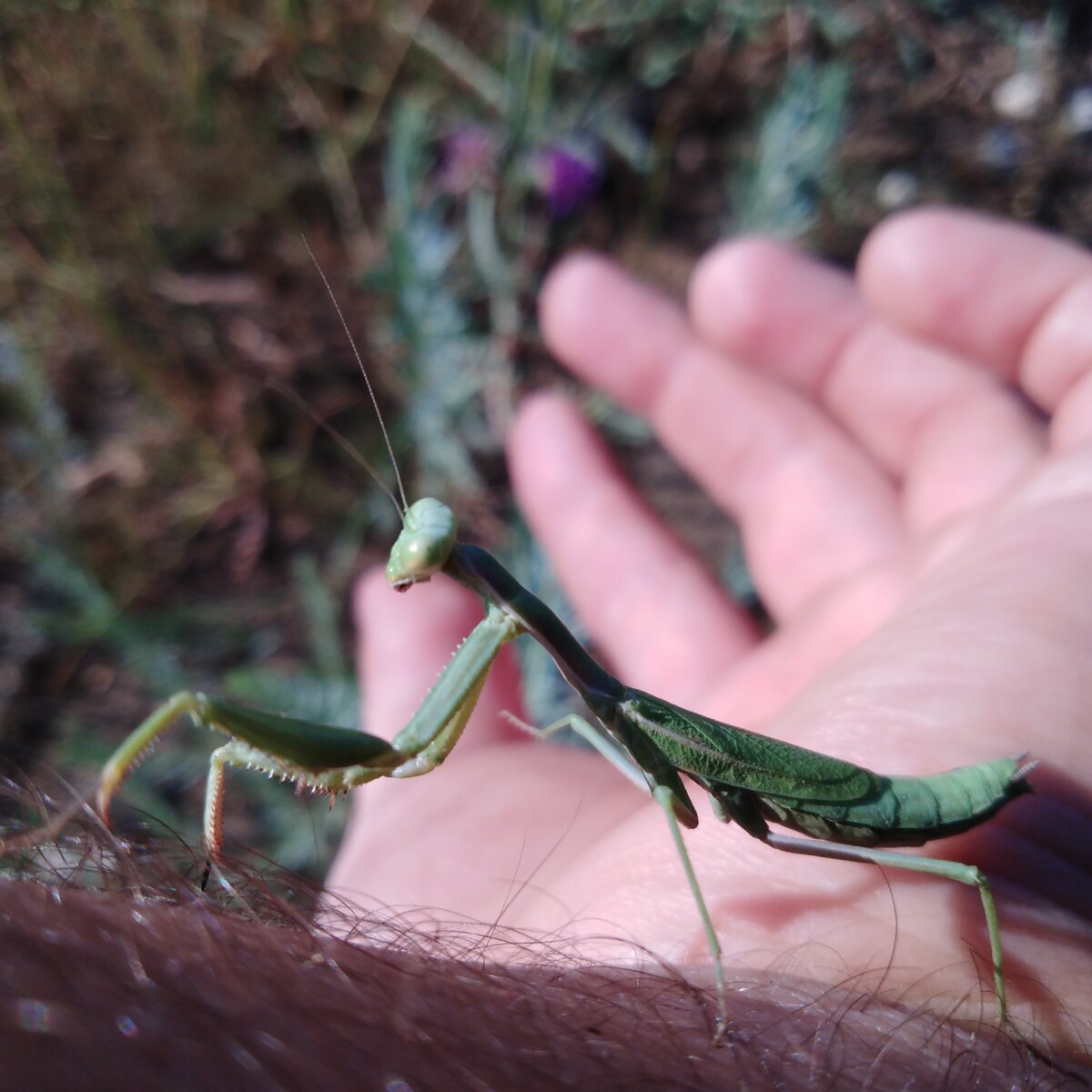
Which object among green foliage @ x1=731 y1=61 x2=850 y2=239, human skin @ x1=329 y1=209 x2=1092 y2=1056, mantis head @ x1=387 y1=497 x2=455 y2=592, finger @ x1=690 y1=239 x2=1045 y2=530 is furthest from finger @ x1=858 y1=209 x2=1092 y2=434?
mantis head @ x1=387 y1=497 x2=455 y2=592

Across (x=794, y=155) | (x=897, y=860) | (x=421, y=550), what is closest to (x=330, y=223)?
(x=794, y=155)

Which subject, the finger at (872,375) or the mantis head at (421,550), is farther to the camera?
the finger at (872,375)

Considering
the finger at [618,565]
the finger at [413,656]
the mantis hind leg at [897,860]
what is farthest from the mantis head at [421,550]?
the finger at [618,565]

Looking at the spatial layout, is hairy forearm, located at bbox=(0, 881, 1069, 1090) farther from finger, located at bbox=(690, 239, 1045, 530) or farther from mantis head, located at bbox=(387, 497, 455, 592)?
finger, located at bbox=(690, 239, 1045, 530)

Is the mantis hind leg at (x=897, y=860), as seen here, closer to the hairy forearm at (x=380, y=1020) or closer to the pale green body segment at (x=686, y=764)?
the pale green body segment at (x=686, y=764)

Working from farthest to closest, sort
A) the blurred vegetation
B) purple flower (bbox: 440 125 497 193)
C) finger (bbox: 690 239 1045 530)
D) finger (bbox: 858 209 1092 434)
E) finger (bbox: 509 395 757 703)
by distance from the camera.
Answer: purple flower (bbox: 440 125 497 193)
the blurred vegetation
finger (bbox: 509 395 757 703)
finger (bbox: 690 239 1045 530)
finger (bbox: 858 209 1092 434)

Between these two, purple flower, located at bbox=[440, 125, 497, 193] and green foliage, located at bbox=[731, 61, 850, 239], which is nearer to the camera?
green foliage, located at bbox=[731, 61, 850, 239]
